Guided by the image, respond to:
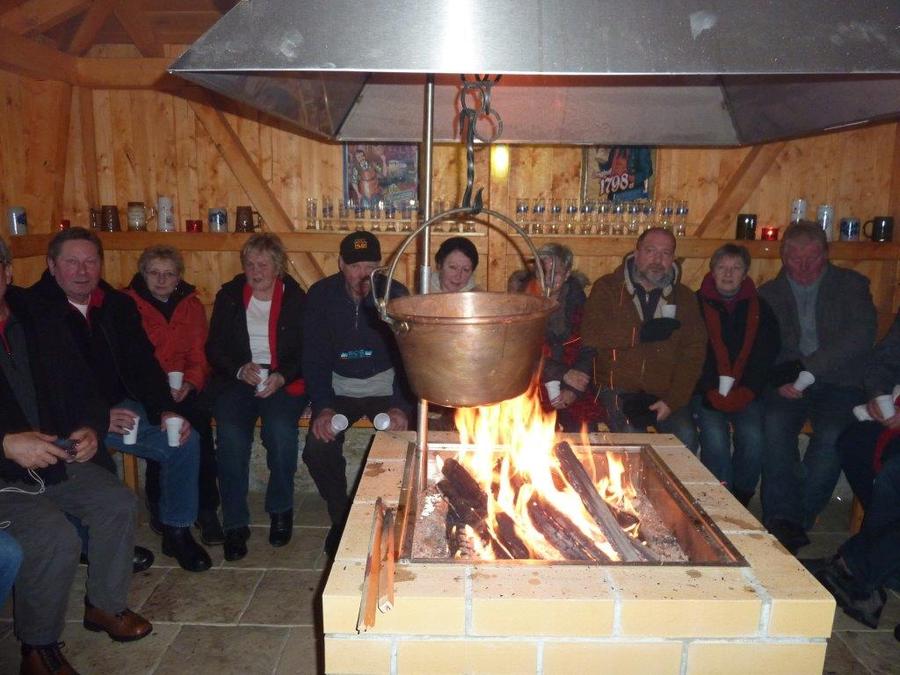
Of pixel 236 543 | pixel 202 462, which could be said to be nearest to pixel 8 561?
pixel 236 543

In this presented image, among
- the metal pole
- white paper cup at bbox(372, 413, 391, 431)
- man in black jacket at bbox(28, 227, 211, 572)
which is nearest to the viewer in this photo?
the metal pole

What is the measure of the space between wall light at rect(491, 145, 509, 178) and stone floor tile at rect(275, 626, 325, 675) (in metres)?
3.63

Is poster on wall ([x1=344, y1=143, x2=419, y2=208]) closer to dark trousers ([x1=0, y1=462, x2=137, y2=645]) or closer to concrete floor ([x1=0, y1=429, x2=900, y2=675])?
concrete floor ([x1=0, y1=429, x2=900, y2=675])

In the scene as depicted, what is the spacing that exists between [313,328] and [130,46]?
128 inches

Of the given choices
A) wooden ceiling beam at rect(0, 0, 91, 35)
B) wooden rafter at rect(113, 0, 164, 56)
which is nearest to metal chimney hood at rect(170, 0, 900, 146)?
wooden ceiling beam at rect(0, 0, 91, 35)

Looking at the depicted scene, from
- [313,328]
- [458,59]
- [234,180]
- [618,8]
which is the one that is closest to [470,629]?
[458,59]

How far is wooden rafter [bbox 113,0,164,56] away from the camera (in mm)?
4531

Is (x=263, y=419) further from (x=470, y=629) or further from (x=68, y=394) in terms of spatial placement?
(x=470, y=629)

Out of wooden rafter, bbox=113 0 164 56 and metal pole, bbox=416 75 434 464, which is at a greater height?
wooden rafter, bbox=113 0 164 56

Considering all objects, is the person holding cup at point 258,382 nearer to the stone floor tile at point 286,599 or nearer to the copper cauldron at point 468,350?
the stone floor tile at point 286,599

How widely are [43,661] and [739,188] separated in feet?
17.1

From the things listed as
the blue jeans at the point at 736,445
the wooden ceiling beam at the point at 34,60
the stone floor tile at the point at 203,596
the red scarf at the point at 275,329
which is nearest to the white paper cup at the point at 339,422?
the red scarf at the point at 275,329

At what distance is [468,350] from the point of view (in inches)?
60.2

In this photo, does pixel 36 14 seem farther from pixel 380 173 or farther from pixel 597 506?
Result: pixel 597 506
